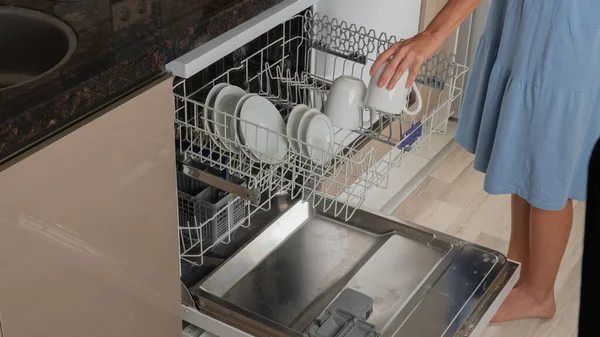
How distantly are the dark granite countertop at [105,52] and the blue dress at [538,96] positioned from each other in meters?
0.58

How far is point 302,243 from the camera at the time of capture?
1934 millimetres

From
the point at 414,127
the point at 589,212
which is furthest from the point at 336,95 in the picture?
the point at 589,212

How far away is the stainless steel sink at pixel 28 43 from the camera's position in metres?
1.41

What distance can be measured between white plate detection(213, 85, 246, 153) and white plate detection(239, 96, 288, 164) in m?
0.03

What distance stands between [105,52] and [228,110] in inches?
16.1

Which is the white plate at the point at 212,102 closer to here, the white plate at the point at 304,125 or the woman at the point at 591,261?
the white plate at the point at 304,125

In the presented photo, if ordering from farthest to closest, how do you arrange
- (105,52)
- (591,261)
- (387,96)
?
(387,96) < (105,52) < (591,261)

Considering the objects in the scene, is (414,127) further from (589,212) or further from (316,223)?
(589,212)

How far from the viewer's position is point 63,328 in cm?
134

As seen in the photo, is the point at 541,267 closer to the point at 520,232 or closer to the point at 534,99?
the point at 520,232

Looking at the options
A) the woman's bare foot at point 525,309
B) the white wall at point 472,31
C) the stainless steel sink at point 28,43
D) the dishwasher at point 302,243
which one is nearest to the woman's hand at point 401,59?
the dishwasher at point 302,243

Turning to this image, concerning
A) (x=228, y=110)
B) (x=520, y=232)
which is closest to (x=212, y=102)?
(x=228, y=110)

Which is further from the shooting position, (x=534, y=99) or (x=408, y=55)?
(x=534, y=99)

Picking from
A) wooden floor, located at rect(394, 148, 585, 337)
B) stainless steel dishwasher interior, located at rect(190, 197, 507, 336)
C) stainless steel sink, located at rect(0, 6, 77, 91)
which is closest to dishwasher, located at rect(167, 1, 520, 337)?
stainless steel dishwasher interior, located at rect(190, 197, 507, 336)
